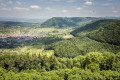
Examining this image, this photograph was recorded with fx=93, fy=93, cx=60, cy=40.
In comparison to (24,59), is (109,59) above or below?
above

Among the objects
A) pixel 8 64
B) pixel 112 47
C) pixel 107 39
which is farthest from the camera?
pixel 107 39

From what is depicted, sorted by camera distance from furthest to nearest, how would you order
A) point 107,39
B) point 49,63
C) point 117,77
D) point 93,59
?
1. point 107,39
2. point 49,63
3. point 93,59
4. point 117,77

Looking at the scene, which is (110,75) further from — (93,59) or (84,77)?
(93,59)

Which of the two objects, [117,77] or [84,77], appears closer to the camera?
[117,77]

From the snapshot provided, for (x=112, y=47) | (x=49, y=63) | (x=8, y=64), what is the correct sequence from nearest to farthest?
1. (x=8, y=64)
2. (x=49, y=63)
3. (x=112, y=47)

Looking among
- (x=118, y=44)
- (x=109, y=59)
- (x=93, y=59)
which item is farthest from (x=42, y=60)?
(x=118, y=44)

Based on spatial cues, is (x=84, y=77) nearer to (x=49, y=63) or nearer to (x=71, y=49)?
(x=49, y=63)

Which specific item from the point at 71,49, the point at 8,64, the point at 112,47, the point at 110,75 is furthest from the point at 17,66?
the point at 112,47

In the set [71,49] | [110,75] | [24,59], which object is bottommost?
[71,49]

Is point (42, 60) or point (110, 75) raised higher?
point (110, 75)
